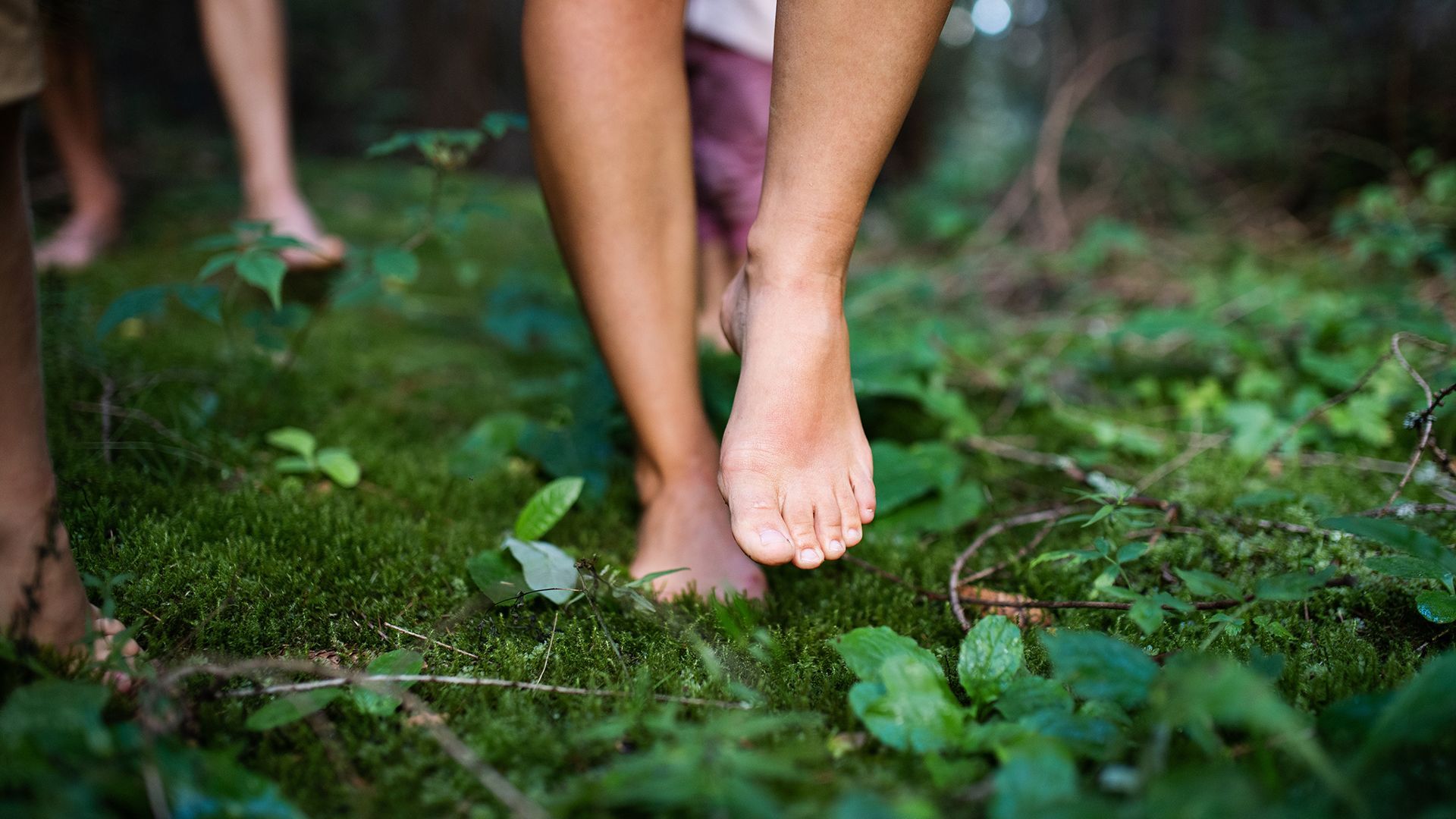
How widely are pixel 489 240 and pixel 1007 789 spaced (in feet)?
13.3

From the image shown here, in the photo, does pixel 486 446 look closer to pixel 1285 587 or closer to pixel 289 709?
pixel 289 709

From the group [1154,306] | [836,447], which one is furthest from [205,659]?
[1154,306]

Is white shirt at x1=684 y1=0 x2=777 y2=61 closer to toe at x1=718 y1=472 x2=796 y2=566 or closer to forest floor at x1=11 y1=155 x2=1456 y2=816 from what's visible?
forest floor at x1=11 y1=155 x2=1456 y2=816

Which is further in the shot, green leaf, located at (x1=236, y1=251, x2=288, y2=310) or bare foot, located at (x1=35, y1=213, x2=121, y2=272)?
bare foot, located at (x1=35, y1=213, x2=121, y2=272)

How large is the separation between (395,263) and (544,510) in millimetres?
622

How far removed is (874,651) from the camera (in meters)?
0.89

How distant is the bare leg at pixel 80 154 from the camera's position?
2.83m

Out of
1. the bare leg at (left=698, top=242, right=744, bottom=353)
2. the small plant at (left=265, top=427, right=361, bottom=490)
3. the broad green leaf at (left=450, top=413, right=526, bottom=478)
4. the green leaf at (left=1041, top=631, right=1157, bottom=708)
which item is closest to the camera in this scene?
the green leaf at (left=1041, top=631, right=1157, bottom=708)

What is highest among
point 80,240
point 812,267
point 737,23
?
point 737,23

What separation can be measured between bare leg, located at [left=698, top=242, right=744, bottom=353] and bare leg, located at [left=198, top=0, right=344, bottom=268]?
1130mm

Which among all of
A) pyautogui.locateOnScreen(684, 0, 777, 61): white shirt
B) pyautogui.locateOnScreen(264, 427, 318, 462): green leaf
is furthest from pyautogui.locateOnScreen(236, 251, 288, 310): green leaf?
pyautogui.locateOnScreen(684, 0, 777, 61): white shirt

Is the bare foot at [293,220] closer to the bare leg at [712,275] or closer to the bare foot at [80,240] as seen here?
the bare foot at [80,240]

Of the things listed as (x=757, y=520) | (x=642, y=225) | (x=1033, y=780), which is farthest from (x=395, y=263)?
(x=1033, y=780)

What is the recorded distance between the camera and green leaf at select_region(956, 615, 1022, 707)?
Result: 847 millimetres
